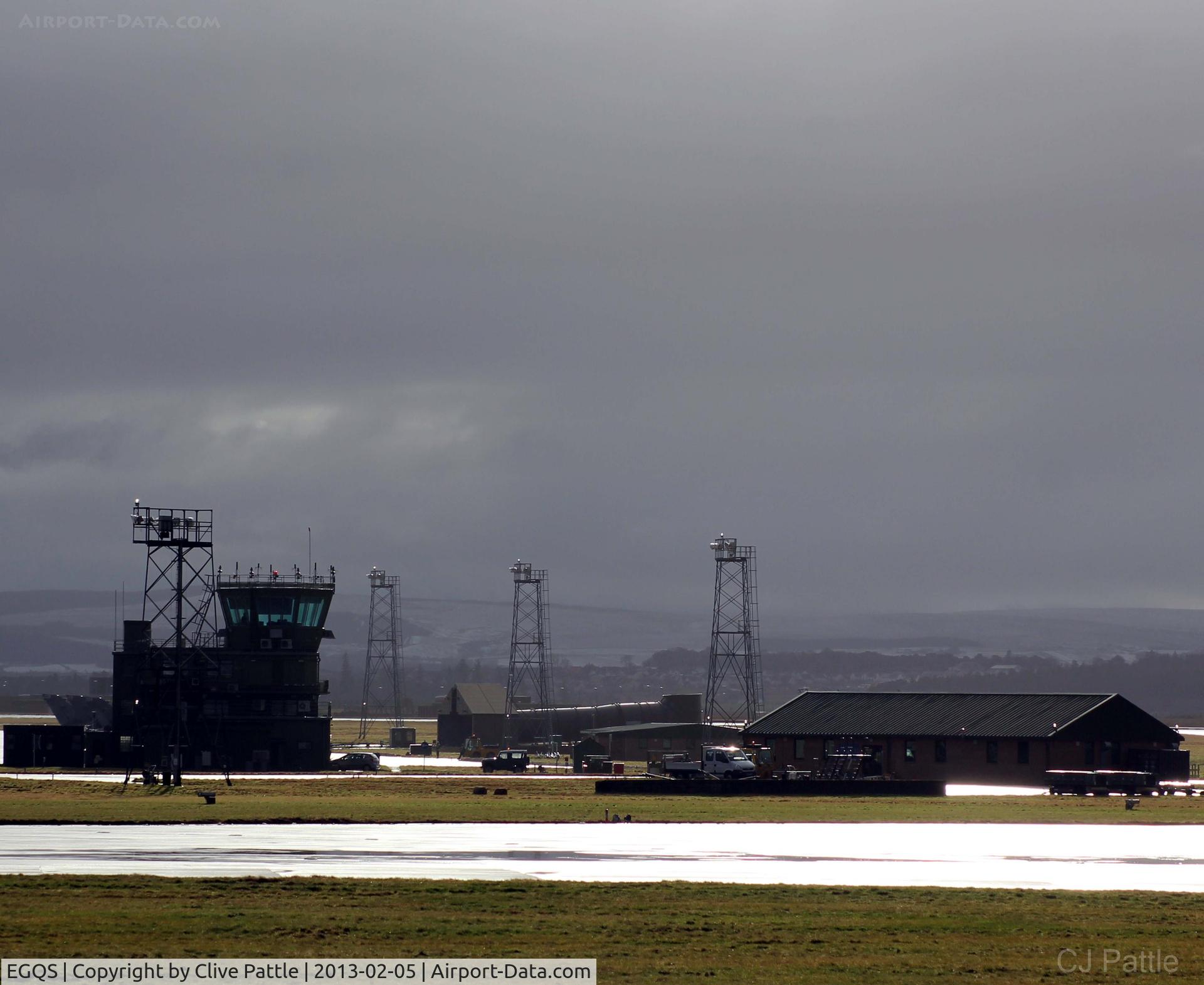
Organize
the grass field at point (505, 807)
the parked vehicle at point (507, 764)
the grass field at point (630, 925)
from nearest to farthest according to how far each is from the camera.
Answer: the grass field at point (630, 925)
the grass field at point (505, 807)
the parked vehicle at point (507, 764)

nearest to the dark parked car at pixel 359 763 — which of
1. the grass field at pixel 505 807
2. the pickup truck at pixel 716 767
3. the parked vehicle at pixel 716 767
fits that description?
the grass field at pixel 505 807

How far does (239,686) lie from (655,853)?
270 feet

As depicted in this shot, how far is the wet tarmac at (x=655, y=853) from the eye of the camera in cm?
3894

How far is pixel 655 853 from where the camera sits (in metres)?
45.8

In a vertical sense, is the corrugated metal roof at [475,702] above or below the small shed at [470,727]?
above

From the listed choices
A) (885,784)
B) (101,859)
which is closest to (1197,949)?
(101,859)

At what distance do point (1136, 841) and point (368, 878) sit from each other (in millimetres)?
25734

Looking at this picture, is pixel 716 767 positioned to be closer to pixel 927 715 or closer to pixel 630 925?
pixel 927 715

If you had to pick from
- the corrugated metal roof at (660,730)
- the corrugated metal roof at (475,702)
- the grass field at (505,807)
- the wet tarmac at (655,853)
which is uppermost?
the corrugated metal roof at (475,702)

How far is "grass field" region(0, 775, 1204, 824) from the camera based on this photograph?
6262 centimetres

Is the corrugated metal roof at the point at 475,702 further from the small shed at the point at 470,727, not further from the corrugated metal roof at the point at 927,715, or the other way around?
the corrugated metal roof at the point at 927,715

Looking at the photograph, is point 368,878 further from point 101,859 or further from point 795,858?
point 795,858

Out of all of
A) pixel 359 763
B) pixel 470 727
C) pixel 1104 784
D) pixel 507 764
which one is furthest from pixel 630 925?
pixel 470 727

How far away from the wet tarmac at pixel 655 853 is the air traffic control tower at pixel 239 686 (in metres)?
62.6
